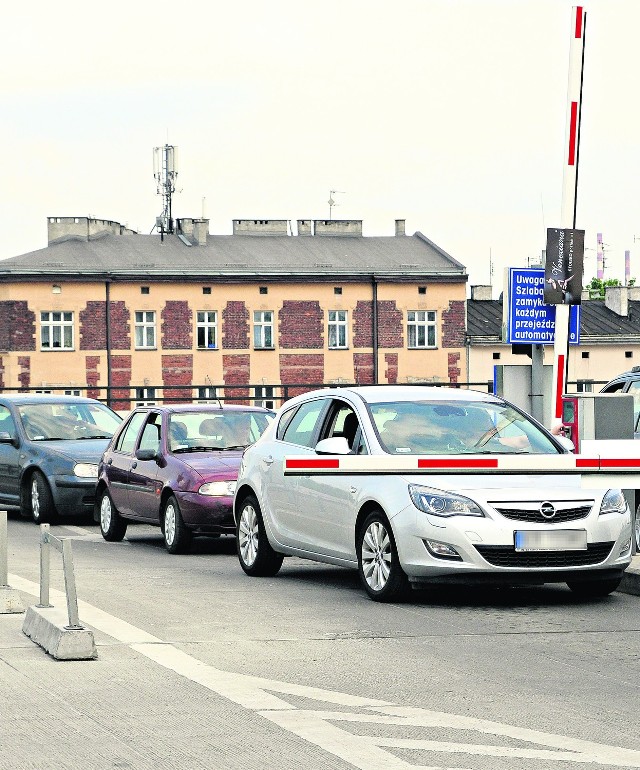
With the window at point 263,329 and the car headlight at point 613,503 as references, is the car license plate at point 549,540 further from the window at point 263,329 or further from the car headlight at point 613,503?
the window at point 263,329

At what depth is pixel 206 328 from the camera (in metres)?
85.1

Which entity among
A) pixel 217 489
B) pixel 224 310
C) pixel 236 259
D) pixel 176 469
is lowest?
pixel 217 489

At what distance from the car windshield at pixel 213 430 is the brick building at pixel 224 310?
62.5 meters

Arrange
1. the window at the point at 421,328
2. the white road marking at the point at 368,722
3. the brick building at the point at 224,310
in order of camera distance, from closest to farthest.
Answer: the white road marking at the point at 368,722, the brick building at the point at 224,310, the window at the point at 421,328

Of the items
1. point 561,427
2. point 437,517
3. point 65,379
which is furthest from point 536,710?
point 65,379

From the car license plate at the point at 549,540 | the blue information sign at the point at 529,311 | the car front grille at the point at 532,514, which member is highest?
the blue information sign at the point at 529,311

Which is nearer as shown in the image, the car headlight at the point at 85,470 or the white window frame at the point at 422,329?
the car headlight at the point at 85,470

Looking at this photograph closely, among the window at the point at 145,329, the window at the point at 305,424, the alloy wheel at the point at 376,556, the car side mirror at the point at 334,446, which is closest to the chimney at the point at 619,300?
the window at the point at 145,329

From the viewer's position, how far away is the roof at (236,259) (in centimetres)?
8331

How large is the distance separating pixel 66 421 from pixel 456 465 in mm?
11396

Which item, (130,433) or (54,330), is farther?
(54,330)

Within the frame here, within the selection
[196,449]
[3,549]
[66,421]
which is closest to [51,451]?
[66,421]

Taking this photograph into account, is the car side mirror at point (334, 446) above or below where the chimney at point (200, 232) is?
below

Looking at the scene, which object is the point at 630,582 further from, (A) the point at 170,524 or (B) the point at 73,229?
(B) the point at 73,229
